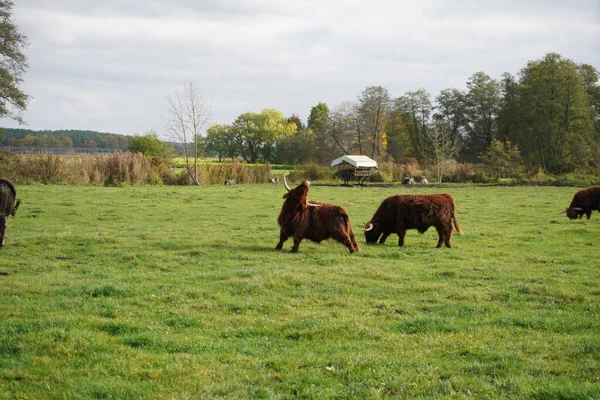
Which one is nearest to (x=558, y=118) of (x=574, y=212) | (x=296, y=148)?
(x=296, y=148)

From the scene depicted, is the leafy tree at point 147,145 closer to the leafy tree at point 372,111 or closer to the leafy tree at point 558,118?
the leafy tree at point 372,111

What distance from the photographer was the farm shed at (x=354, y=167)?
51.5 m

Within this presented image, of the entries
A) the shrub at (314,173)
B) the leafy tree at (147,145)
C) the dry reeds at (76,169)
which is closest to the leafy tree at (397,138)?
the shrub at (314,173)

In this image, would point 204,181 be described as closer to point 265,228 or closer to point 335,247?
point 265,228

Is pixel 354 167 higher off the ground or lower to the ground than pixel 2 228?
higher

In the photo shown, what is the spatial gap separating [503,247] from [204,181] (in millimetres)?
35417

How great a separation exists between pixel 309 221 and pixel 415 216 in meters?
3.45

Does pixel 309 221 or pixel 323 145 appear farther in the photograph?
pixel 323 145

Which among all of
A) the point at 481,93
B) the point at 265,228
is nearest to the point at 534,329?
the point at 265,228

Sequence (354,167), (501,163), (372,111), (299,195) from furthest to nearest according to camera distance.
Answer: (372,111)
(501,163)
(354,167)
(299,195)

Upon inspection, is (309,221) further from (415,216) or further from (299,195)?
(415,216)

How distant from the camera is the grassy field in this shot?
17.5ft

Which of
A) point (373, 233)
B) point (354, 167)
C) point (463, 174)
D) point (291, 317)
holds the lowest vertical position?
point (291, 317)

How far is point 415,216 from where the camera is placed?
1518 centimetres
